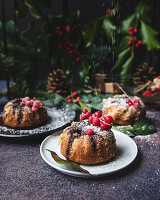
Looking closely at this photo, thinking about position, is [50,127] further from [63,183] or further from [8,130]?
[63,183]

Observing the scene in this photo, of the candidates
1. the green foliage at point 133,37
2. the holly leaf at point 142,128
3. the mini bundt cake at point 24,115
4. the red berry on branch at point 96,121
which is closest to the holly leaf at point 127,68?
the green foliage at point 133,37

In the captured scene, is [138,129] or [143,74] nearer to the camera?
[138,129]

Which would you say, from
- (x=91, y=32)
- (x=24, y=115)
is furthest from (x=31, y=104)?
(x=91, y=32)

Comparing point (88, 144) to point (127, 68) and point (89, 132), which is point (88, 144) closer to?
point (89, 132)

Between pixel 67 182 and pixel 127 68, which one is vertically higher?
pixel 127 68

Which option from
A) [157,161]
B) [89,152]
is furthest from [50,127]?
[157,161]

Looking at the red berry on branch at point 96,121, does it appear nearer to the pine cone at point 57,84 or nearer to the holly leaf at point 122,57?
the pine cone at point 57,84

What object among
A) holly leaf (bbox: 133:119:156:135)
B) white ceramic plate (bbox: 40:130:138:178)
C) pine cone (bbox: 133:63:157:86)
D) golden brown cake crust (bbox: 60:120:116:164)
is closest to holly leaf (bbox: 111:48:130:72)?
pine cone (bbox: 133:63:157:86)

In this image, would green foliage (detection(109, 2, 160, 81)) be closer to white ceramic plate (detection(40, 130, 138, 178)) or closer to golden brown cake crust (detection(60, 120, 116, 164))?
white ceramic plate (detection(40, 130, 138, 178))
